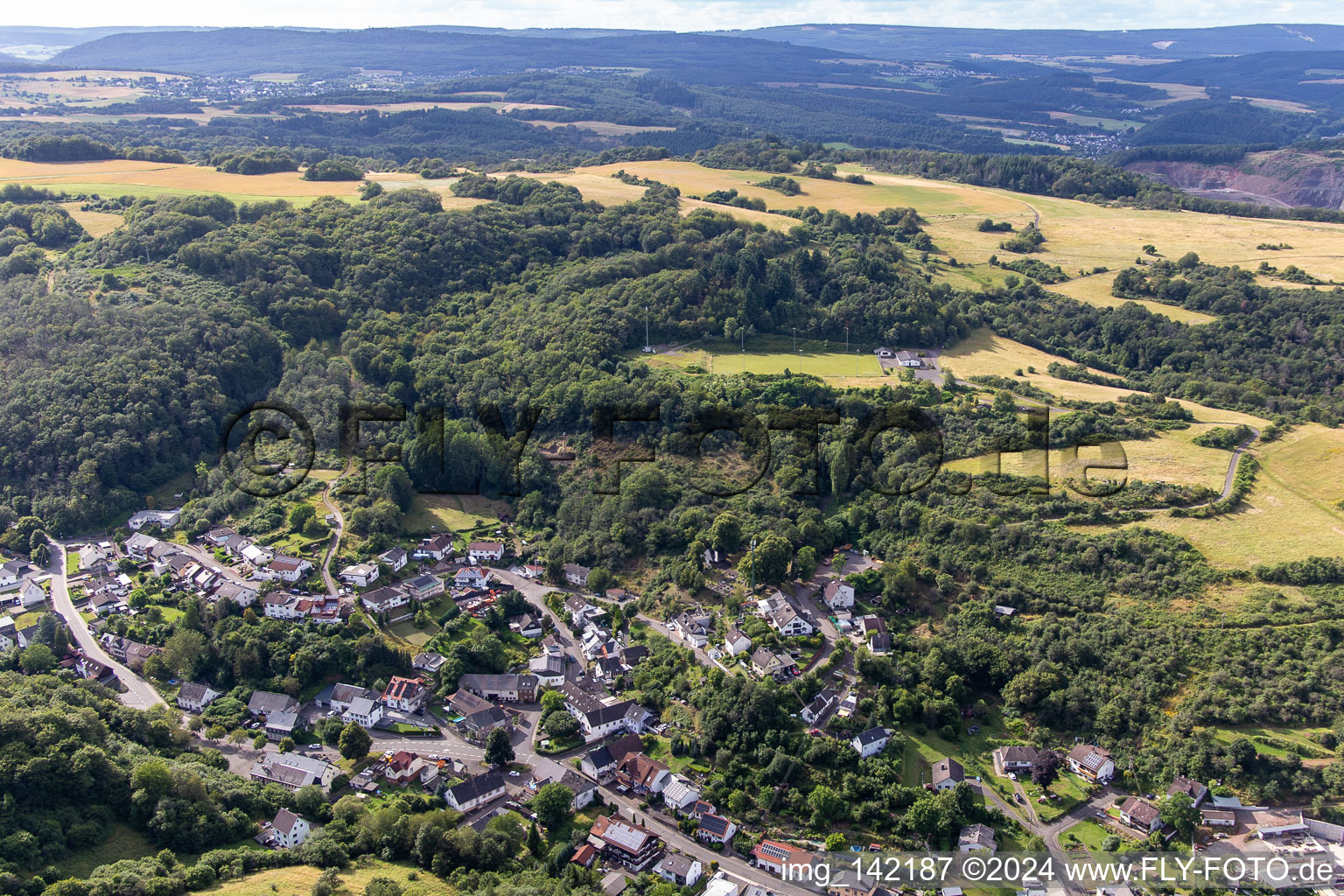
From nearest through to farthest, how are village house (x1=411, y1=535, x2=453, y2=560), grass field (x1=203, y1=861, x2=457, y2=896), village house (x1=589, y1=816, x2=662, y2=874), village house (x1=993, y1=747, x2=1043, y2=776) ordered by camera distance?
grass field (x1=203, y1=861, x2=457, y2=896), village house (x1=589, y1=816, x2=662, y2=874), village house (x1=993, y1=747, x2=1043, y2=776), village house (x1=411, y1=535, x2=453, y2=560)

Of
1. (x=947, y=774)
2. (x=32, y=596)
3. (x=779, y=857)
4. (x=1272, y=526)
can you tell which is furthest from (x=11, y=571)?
(x=1272, y=526)

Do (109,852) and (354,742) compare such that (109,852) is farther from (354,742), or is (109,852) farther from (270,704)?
(270,704)

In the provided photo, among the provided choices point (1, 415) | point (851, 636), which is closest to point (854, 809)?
point (851, 636)

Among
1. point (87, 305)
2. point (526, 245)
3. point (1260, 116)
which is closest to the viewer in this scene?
point (87, 305)

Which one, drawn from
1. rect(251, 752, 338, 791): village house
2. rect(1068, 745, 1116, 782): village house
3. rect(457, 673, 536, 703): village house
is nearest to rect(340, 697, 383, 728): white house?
rect(251, 752, 338, 791): village house

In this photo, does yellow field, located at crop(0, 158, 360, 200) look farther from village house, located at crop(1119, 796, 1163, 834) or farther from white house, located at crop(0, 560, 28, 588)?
village house, located at crop(1119, 796, 1163, 834)

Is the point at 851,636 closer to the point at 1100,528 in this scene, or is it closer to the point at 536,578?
the point at 1100,528

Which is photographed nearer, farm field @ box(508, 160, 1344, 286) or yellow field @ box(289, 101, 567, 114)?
farm field @ box(508, 160, 1344, 286)

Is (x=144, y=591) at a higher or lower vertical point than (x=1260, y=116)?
lower
